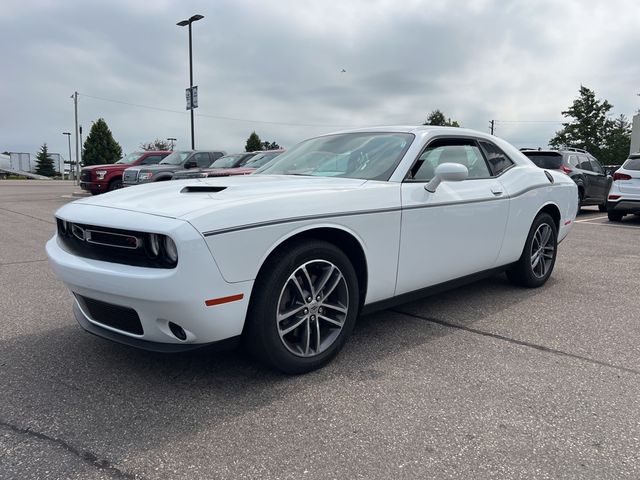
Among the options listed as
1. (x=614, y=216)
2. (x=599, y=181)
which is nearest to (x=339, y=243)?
(x=614, y=216)

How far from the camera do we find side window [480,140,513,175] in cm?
443

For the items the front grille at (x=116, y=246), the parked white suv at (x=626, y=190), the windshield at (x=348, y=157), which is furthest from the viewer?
the parked white suv at (x=626, y=190)

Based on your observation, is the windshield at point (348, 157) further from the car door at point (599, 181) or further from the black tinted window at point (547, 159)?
the car door at point (599, 181)

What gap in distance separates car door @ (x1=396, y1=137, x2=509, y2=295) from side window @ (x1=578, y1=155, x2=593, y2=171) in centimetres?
931

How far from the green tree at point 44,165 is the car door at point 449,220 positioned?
84.6 meters

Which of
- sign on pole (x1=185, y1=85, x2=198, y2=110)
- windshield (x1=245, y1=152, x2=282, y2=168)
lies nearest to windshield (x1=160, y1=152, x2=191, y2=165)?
windshield (x1=245, y1=152, x2=282, y2=168)

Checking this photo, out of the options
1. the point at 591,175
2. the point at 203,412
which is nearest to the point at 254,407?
the point at 203,412

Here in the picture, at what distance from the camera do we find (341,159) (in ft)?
12.4

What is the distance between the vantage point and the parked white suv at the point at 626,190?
1068 centimetres

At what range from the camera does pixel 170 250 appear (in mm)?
2428

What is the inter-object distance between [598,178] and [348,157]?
11454mm

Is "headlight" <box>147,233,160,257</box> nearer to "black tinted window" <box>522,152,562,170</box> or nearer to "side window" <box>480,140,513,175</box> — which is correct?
"side window" <box>480,140,513,175</box>

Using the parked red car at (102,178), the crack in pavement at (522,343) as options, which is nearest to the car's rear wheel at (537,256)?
the crack in pavement at (522,343)

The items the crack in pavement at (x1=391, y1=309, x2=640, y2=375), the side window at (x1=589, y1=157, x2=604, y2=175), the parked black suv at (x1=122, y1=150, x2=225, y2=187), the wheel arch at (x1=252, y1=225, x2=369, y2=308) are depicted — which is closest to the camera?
the wheel arch at (x1=252, y1=225, x2=369, y2=308)
